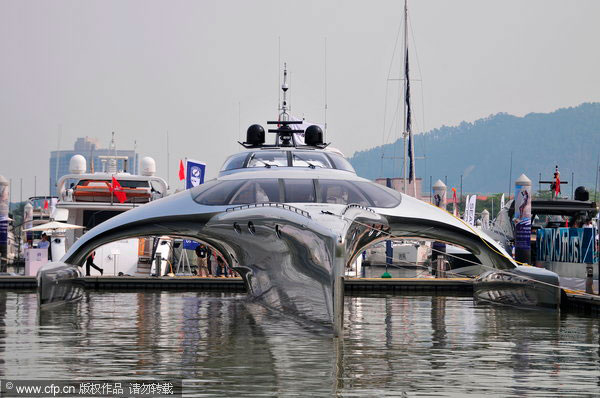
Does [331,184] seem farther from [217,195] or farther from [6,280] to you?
[6,280]

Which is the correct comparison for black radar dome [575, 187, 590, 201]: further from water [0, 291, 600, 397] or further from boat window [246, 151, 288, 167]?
boat window [246, 151, 288, 167]

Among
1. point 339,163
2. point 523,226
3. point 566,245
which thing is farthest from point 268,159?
point 566,245

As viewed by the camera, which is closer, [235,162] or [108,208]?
[235,162]

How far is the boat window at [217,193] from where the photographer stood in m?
14.6

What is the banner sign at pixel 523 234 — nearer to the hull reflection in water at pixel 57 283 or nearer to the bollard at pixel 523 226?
the bollard at pixel 523 226

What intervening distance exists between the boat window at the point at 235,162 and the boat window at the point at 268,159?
204 millimetres

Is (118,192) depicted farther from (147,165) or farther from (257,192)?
(257,192)

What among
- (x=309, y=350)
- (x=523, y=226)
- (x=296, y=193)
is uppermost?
(x=296, y=193)

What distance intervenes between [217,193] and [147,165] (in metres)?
20.6

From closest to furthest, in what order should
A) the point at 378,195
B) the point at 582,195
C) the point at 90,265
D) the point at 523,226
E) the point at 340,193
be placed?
1. the point at 340,193
2. the point at 378,195
3. the point at 90,265
4. the point at 523,226
5. the point at 582,195

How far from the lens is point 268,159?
16.6 m

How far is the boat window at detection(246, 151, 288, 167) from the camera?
16.2 metres

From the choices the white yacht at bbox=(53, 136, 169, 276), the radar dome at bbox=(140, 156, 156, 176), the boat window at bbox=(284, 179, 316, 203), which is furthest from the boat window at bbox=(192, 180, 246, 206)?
the radar dome at bbox=(140, 156, 156, 176)

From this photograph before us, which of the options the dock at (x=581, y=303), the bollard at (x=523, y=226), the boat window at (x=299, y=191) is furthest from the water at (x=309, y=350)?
the bollard at (x=523, y=226)
